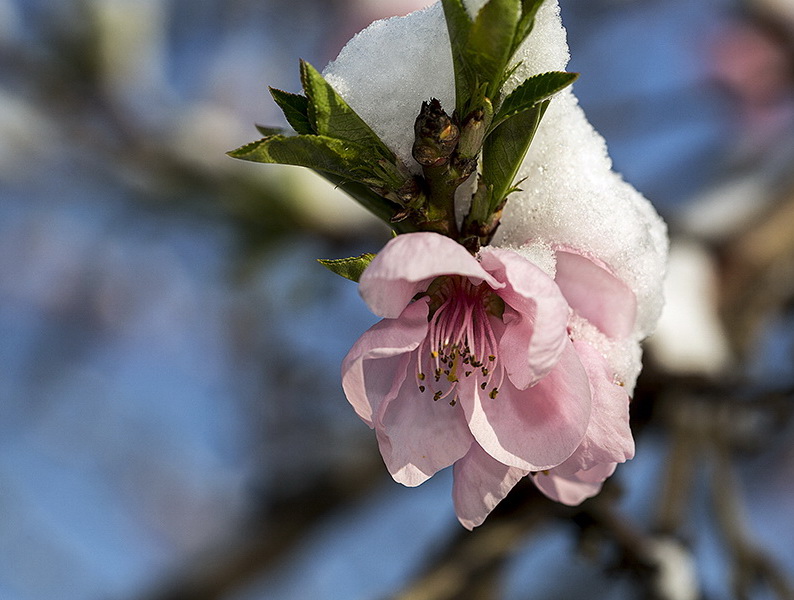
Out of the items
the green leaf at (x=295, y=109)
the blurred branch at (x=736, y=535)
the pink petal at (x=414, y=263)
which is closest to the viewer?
the pink petal at (x=414, y=263)

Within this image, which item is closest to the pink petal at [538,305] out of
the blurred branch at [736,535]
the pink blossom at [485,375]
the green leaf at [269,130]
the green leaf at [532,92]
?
the pink blossom at [485,375]

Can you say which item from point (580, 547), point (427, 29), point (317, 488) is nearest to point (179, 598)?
point (317, 488)

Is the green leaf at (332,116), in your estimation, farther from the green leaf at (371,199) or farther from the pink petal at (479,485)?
the pink petal at (479,485)

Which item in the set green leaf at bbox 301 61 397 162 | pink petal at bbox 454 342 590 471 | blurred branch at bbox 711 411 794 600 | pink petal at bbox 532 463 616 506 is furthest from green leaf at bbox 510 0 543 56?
blurred branch at bbox 711 411 794 600

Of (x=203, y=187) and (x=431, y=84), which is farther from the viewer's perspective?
(x=203, y=187)

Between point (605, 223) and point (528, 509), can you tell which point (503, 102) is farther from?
point (528, 509)
